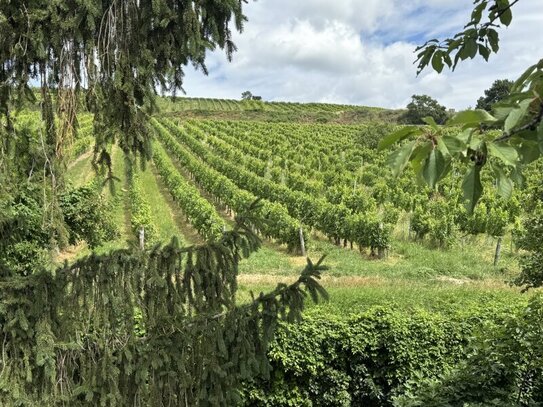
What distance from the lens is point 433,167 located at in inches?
60.5

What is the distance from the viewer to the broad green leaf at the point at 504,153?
1.48 meters

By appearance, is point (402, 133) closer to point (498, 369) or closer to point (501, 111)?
point (501, 111)

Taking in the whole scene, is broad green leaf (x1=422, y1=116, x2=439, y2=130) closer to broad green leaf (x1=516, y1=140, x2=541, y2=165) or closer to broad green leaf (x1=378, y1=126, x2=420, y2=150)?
broad green leaf (x1=378, y1=126, x2=420, y2=150)

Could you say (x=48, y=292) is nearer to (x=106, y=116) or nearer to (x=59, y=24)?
(x=106, y=116)

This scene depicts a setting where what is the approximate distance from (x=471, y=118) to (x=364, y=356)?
7.60 meters

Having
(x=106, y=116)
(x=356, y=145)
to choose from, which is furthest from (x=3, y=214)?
(x=356, y=145)

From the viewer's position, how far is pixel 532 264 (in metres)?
7.52

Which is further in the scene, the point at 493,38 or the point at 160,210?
the point at 160,210


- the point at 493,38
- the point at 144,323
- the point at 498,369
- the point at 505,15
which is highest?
the point at 505,15

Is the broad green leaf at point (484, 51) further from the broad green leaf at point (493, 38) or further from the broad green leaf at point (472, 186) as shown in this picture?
the broad green leaf at point (472, 186)

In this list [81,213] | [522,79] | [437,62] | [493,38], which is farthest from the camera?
[81,213]

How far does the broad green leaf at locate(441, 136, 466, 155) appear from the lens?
1.54 metres

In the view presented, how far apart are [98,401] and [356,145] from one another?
4354cm

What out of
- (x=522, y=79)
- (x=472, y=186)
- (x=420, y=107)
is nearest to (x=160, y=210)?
(x=522, y=79)
